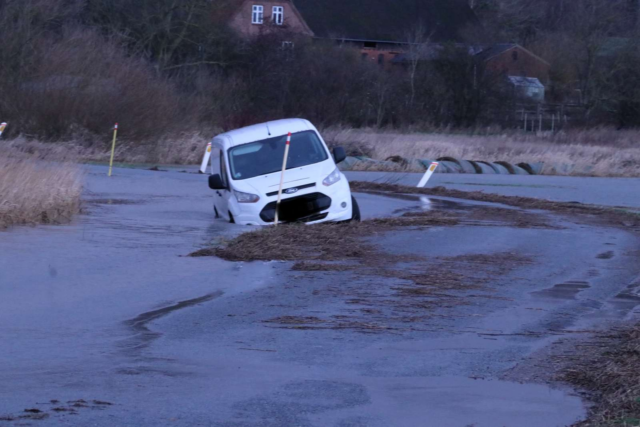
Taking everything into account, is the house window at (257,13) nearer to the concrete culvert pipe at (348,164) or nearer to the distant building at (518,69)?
the distant building at (518,69)

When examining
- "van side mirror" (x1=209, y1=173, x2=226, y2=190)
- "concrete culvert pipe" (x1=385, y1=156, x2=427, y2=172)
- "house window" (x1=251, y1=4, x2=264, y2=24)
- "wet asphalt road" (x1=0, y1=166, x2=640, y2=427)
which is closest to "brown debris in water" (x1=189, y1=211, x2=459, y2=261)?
"wet asphalt road" (x1=0, y1=166, x2=640, y2=427)

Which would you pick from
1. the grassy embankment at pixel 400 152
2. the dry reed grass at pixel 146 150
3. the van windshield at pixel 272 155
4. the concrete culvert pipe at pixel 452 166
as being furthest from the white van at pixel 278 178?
the concrete culvert pipe at pixel 452 166

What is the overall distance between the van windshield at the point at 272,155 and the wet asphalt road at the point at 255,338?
1.96 meters

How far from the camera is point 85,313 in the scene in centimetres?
871

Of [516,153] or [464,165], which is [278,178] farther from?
[516,153]

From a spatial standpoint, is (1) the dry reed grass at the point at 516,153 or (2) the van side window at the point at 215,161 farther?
(1) the dry reed grass at the point at 516,153

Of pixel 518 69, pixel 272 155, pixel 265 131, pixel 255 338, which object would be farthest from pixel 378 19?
pixel 255 338

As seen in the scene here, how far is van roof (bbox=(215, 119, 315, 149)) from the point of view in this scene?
15844mm

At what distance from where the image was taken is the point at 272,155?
1573 cm

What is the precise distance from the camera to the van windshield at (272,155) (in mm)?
15500

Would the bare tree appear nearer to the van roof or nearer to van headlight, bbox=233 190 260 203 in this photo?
the van roof

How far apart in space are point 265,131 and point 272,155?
51cm

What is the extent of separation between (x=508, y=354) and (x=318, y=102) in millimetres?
51444

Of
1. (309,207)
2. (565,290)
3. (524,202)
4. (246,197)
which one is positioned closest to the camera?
(565,290)
